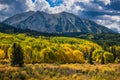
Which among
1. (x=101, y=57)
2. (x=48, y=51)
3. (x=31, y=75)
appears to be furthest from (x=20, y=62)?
(x=101, y=57)

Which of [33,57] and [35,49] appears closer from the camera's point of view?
[33,57]

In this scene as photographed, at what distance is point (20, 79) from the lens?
163 ft

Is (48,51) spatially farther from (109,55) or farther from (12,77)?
(12,77)

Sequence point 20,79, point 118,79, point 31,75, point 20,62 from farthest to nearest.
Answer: point 20,62 → point 118,79 → point 31,75 → point 20,79

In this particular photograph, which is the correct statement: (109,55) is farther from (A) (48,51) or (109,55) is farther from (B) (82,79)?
(B) (82,79)

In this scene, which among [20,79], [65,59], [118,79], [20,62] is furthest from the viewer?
[65,59]

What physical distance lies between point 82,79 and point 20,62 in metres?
22.8

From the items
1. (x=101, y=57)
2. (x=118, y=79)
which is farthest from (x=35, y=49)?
(x=118, y=79)

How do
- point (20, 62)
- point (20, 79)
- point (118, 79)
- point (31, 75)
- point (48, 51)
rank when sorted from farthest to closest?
1. point (48, 51)
2. point (20, 62)
3. point (118, 79)
4. point (31, 75)
5. point (20, 79)

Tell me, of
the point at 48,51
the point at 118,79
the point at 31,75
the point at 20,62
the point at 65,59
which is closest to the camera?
the point at 31,75

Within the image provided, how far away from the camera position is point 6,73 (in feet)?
170

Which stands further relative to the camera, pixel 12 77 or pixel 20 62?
pixel 20 62

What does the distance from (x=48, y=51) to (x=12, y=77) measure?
86.1 m

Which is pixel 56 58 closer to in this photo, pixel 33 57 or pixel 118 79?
pixel 33 57
